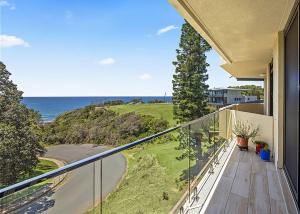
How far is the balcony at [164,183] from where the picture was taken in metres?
1.17

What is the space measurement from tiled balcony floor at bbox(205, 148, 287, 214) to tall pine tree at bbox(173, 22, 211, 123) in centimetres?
1407

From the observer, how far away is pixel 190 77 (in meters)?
19.6

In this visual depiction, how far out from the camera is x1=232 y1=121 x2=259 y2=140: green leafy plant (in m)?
6.18

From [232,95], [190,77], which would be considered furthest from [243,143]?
[232,95]

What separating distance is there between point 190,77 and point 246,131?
13.6 m

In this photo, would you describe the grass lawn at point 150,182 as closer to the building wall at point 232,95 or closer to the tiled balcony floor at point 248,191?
the tiled balcony floor at point 248,191

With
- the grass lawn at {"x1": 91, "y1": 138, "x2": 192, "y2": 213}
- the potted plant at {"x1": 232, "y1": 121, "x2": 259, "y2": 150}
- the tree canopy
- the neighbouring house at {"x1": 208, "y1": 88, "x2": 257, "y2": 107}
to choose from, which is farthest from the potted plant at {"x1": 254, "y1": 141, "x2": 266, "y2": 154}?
the neighbouring house at {"x1": 208, "y1": 88, "x2": 257, "y2": 107}

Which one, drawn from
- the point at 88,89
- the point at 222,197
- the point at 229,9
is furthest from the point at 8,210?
the point at 88,89

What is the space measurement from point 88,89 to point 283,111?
48.6m

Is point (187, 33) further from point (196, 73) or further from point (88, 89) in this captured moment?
point (88, 89)

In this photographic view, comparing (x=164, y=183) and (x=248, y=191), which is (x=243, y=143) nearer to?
(x=248, y=191)

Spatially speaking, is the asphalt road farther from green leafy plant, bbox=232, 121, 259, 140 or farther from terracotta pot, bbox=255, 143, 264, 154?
green leafy plant, bbox=232, 121, 259, 140

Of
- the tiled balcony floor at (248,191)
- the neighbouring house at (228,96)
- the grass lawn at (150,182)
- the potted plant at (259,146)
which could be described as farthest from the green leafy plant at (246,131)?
the neighbouring house at (228,96)

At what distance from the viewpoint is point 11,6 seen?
29312mm
